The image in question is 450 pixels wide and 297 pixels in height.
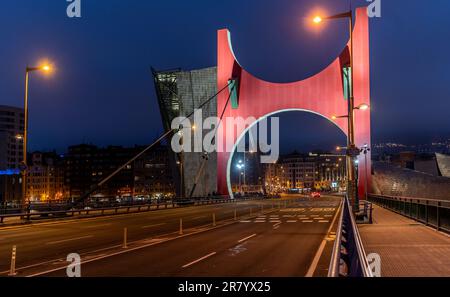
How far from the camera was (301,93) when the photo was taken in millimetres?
81438

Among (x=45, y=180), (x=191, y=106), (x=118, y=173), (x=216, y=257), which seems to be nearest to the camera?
(x=216, y=257)

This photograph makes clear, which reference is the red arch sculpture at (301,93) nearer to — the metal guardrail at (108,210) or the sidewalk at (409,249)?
the metal guardrail at (108,210)

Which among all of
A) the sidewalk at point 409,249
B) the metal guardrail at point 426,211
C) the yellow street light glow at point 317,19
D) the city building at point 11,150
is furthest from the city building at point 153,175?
the sidewalk at point 409,249

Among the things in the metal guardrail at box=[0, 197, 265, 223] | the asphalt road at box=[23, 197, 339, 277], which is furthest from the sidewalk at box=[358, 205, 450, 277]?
the metal guardrail at box=[0, 197, 265, 223]

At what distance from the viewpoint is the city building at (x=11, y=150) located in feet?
427

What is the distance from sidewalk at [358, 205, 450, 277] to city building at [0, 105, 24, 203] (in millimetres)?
116372

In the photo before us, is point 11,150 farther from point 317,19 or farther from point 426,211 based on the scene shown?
point 426,211

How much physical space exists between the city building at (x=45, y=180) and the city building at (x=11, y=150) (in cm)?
1825

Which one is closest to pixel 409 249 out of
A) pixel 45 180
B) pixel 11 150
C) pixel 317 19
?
pixel 317 19

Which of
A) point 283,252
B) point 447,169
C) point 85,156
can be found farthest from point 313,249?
point 85,156

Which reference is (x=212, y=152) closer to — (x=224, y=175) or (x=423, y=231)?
(x=224, y=175)

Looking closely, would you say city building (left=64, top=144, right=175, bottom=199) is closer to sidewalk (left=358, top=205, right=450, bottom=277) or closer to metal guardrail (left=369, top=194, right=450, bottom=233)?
metal guardrail (left=369, top=194, right=450, bottom=233)

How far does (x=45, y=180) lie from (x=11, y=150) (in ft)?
108
